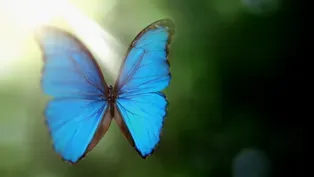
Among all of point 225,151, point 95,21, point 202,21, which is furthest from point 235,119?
point 95,21

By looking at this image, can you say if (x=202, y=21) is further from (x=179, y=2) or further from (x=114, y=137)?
(x=114, y=137)

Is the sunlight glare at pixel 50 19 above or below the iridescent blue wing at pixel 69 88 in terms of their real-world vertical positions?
above

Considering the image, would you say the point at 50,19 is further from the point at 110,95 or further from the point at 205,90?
the point at 205,90

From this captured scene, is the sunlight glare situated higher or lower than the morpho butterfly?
higher

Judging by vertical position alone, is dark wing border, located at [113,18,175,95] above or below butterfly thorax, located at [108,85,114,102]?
above
